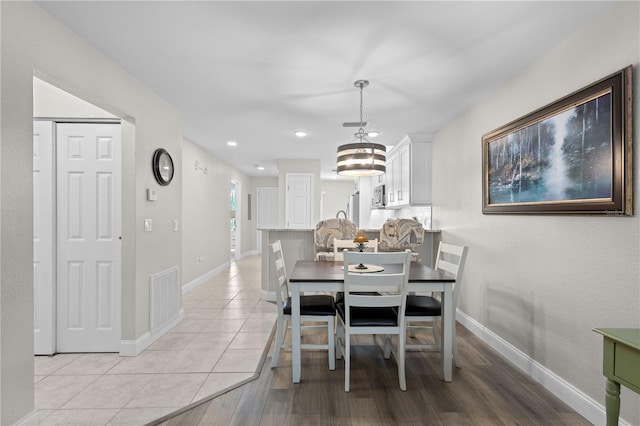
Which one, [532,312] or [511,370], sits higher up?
[532,312]

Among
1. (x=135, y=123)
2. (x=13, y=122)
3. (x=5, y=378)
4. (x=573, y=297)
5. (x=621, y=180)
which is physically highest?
(x=135, y=123)

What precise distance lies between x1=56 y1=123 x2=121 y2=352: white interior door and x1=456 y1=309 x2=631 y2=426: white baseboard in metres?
3.41

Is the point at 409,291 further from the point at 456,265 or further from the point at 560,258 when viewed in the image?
the point at 560,258

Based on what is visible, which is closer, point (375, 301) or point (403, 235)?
point (375, 301)

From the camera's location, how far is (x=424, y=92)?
3.17 meters

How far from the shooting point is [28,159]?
6.21ft

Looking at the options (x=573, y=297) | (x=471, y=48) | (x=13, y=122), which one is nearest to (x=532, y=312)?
(x=573, y=297)

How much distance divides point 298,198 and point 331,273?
14.9ft

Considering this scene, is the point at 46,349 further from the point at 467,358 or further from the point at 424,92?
the point at 424,92

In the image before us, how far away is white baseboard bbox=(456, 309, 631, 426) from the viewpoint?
1.96m

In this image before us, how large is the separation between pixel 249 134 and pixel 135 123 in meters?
2.04

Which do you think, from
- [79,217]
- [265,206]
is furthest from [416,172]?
[265,206]

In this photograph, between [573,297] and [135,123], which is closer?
[573,297]

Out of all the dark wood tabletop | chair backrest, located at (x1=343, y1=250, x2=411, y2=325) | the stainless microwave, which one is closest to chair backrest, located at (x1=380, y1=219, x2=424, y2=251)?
the dark wood tabletop
